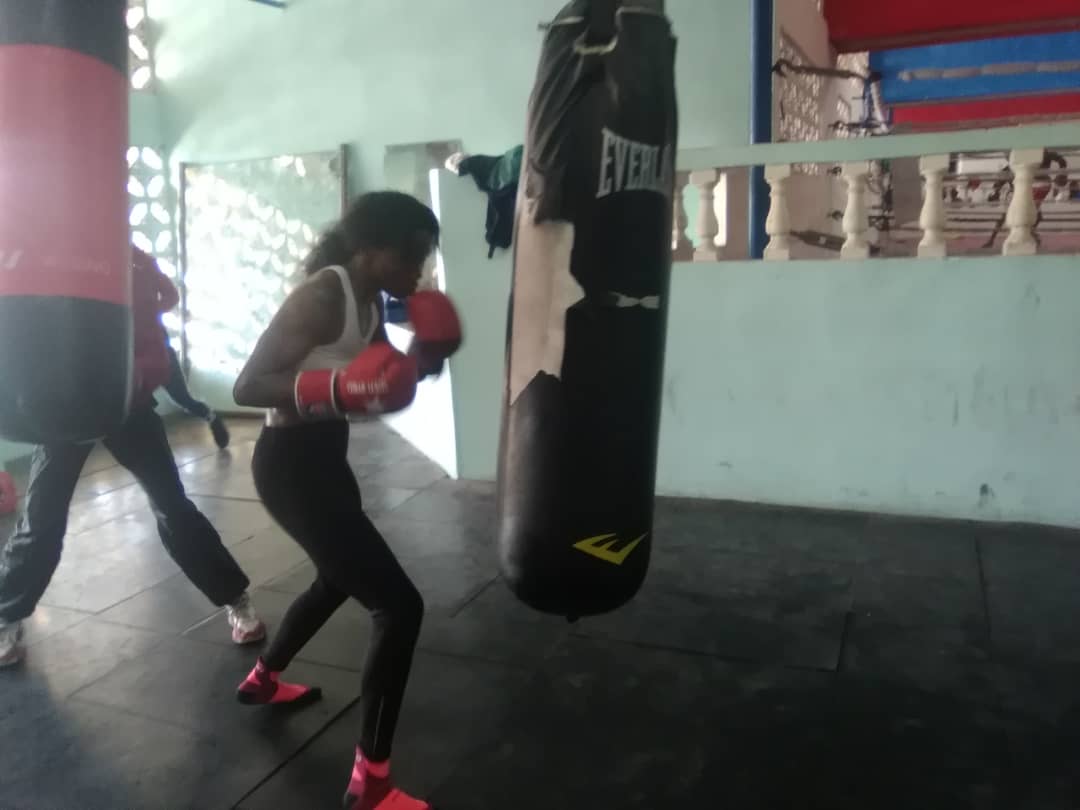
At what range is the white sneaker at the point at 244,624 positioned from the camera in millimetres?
2723

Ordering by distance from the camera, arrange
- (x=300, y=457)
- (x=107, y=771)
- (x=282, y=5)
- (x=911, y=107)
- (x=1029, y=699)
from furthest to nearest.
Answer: (x=911, y=107), (x=282, y=5), (x=1029, y=699), (x=107, y=771), (x=300, y=457)

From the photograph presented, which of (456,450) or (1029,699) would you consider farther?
(456,450)

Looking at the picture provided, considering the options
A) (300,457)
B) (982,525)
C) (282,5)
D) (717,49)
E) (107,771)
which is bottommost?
(107,771)

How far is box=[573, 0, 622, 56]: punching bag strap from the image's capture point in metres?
1.48

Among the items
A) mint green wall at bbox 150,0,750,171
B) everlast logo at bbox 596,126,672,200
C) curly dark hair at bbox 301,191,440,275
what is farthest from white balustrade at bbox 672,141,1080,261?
everlast logo at bbox 596,126,672,200

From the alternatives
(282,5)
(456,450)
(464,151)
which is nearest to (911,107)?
(464,151)

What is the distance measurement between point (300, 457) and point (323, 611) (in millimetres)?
470

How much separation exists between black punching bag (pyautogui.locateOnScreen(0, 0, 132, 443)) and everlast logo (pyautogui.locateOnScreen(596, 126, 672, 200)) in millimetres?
802

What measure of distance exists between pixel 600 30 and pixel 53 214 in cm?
91

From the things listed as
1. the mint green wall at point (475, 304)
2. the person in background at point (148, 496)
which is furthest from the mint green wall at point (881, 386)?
the person in background at point (148, 496)

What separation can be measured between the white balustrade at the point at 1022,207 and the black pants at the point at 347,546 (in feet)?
9.07

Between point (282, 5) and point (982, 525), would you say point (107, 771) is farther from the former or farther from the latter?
point (282, 5)

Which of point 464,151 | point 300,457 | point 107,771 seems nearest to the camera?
point 300,457

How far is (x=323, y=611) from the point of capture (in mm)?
2115
